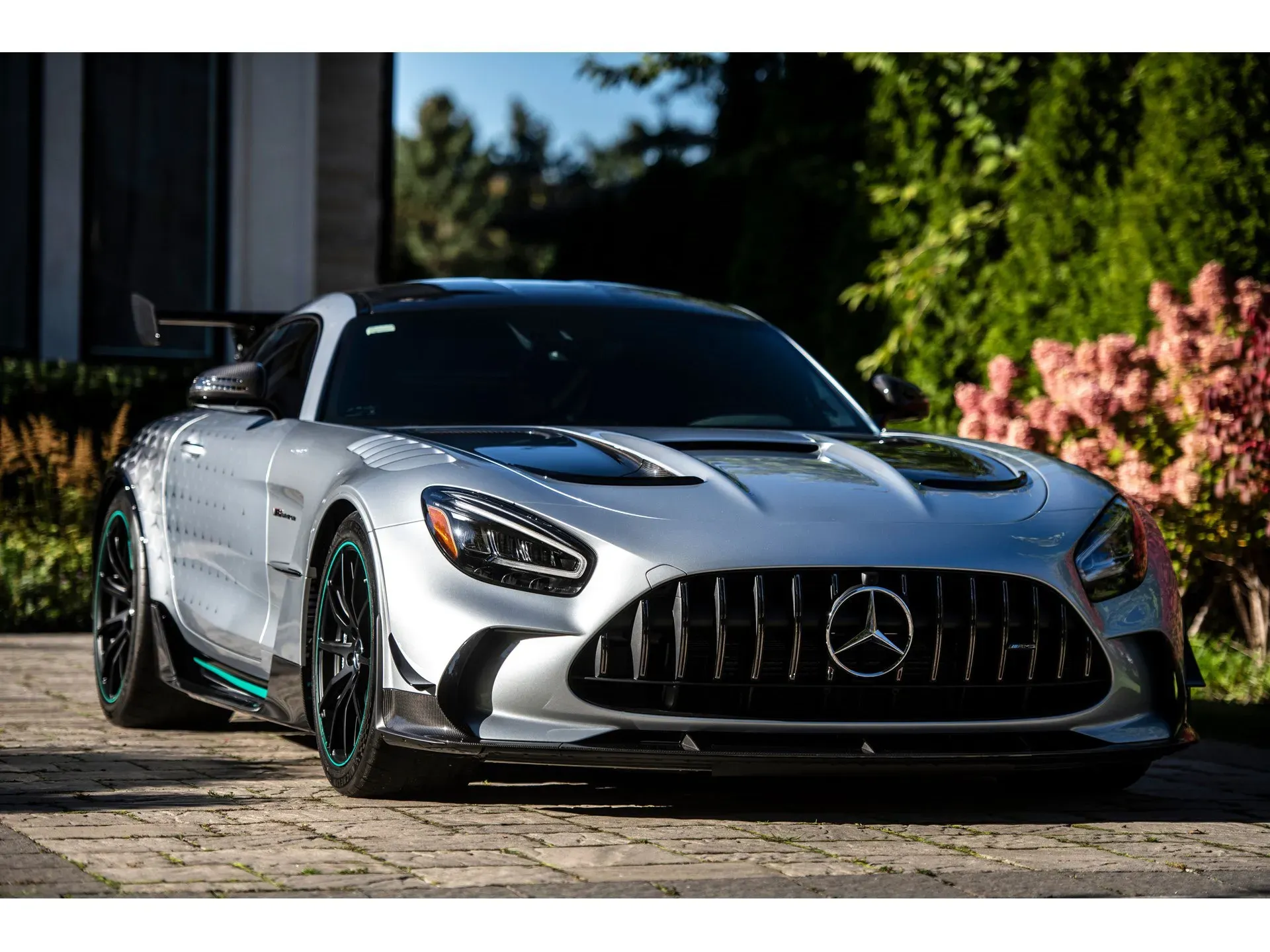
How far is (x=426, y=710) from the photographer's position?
16.3 feet

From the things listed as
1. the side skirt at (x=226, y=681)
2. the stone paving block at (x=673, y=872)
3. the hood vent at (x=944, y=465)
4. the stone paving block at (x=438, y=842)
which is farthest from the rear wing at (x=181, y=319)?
the stone paving block at (x=673, y=872)

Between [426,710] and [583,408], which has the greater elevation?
[583,408]

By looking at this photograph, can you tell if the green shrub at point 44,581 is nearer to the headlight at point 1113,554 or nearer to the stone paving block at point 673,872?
the headlight at point 1113,554

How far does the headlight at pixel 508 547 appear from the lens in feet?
16.1

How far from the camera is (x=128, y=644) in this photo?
283 inches

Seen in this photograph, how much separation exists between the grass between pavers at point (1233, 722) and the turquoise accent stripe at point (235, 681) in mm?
3429

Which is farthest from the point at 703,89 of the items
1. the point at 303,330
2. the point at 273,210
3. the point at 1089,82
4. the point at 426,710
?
the point at 426,710

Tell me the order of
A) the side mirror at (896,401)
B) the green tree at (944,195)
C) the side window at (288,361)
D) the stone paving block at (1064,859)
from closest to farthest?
1. the stone paving block at (1064,859)
2. the side window at (288,361)
3. the side mirror at (896,401)
4. the green tree at (944,195)

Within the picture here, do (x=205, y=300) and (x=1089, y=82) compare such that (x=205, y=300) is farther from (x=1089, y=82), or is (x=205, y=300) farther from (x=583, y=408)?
(x=583, y=408)

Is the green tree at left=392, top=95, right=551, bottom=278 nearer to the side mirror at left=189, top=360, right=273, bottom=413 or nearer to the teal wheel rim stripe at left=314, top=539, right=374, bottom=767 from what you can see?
the side mirror at left=189, top=360, right=273, bottom=413

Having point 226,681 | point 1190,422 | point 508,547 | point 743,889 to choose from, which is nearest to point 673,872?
point 743,889

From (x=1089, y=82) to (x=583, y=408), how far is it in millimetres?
6145

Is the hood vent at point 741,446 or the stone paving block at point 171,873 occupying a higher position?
the hood vent at point 741,446

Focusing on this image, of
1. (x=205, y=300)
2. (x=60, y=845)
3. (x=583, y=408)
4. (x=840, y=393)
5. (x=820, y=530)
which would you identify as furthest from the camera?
(x=205, y=300)
